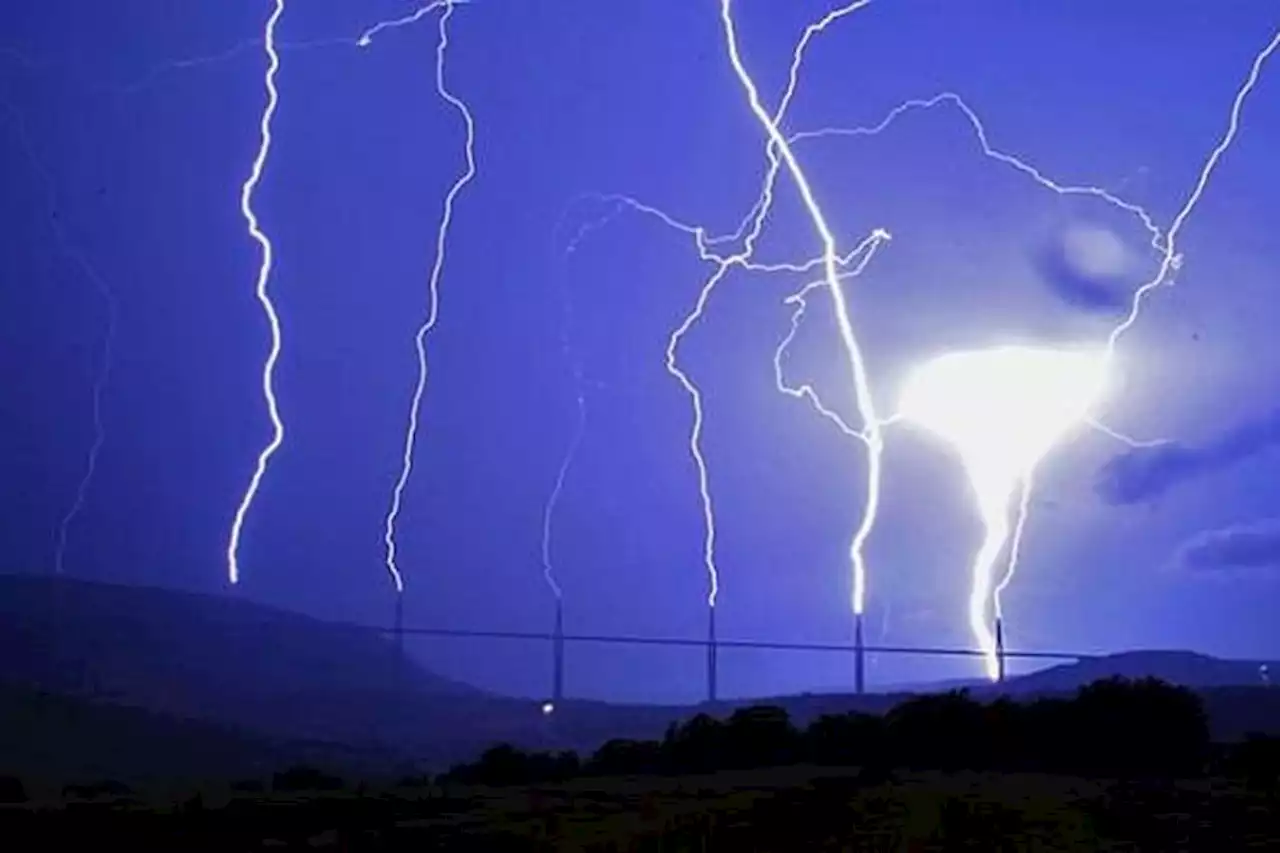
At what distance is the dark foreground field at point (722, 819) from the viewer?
19312mm

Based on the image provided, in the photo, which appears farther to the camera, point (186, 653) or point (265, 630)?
→ point (265, 630)

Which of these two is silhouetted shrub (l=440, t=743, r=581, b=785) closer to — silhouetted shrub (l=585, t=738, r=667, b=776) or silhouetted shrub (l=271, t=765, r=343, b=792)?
silhouetted shrub (l=585, t=738, r=667, b=776)

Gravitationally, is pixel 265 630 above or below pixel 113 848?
above

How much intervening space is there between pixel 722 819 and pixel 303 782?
15.2 meters

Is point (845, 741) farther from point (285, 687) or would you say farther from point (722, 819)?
point (285, 687)

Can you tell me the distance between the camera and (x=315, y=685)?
10619cm

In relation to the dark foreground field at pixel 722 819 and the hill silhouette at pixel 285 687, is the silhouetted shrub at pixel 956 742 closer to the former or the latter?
the dark foreground field at pixel 722 819

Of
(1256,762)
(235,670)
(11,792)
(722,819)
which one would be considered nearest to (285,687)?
(235,670)

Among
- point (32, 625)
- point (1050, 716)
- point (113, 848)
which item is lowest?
point (113, 848)

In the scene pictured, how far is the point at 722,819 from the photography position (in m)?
21.0

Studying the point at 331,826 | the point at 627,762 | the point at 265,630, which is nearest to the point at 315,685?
the point at 265,630

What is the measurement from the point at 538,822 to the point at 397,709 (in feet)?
253

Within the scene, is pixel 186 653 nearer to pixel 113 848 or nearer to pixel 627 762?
pixel 627 762

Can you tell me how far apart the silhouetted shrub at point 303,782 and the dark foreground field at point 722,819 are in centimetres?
467
